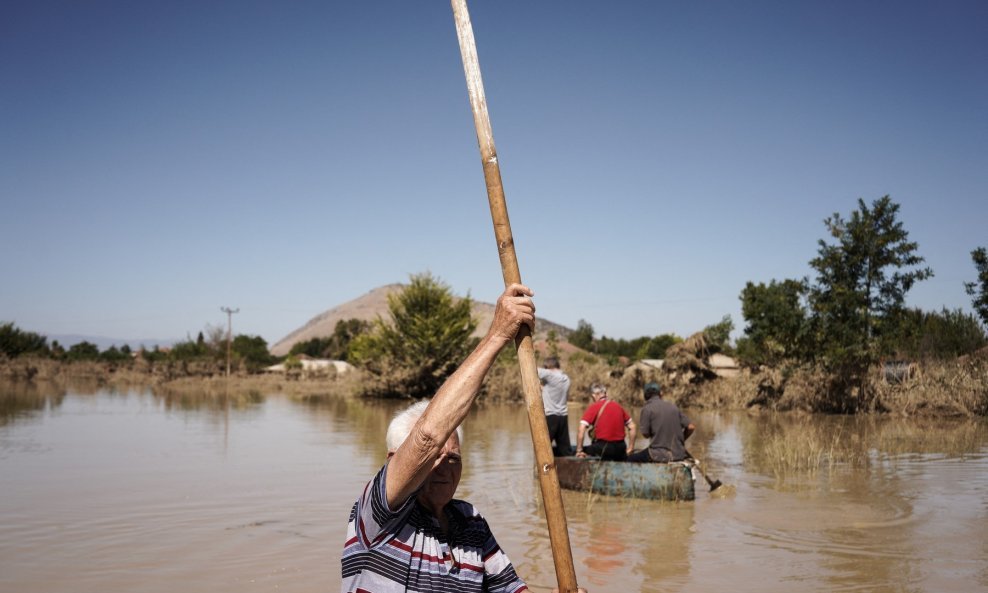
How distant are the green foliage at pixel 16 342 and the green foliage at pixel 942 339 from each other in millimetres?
51851

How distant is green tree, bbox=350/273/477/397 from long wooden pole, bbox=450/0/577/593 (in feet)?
101

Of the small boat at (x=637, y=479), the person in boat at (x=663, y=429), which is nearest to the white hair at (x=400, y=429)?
the small boat at (x=637, y=479)

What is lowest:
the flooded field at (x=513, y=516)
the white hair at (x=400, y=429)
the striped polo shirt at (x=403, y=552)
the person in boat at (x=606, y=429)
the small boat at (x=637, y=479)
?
the flooded field at (x=513, y=516)

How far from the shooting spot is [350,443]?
18438 mm

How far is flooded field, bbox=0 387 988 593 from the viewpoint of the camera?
24.3 feet

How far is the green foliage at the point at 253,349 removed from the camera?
223ft

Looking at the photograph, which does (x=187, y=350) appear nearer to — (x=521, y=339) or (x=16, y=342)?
(x=16, y=342)

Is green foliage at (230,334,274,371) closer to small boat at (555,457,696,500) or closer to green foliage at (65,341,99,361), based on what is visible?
green foliage at (65,341,99,361)

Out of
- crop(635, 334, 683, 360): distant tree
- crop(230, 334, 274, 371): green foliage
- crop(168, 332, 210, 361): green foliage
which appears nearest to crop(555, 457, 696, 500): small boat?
crop(168, 332, 210, 361): green foliage

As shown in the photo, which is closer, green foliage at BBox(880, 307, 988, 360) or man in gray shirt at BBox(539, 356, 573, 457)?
man in gray shirt at BBox(539, 356, 573, 457)

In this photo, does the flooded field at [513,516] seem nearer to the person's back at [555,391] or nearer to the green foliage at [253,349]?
the person's back at [555,391]

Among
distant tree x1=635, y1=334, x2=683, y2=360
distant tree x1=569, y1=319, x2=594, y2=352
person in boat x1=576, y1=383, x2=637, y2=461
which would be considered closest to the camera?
person in boat x1=576, y1=383, x2=637, y2=461

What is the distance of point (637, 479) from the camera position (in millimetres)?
10648

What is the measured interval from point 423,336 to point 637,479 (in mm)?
23980
